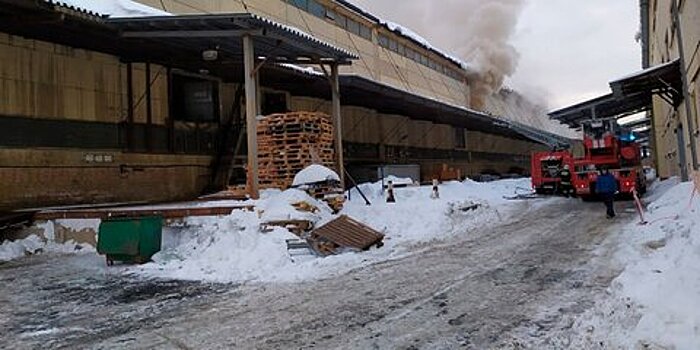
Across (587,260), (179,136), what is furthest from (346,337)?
(179,136)

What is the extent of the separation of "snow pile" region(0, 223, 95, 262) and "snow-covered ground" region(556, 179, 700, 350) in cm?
1027

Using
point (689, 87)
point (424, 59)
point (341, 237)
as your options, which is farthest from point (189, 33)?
point (424, 59)

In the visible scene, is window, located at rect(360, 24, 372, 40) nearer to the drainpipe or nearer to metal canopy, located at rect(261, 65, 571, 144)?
metal canopy, located at rect(261, 65, 571, 144)

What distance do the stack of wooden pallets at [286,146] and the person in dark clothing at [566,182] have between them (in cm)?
1172

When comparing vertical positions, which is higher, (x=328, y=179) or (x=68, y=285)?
(x=328, y=179)

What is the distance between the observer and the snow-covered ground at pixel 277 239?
938 cm

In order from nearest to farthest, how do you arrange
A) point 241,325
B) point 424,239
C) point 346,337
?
point 346,337, point 241,325, point 424,239

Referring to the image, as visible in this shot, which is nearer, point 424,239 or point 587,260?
point 587,260

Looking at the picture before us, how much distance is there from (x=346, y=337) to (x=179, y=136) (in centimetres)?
1426

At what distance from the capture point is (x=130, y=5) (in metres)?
15.1

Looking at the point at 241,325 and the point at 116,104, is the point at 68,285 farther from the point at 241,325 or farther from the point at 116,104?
the point at 116,104

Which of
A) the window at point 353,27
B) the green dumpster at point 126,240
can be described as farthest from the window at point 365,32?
the green dumpster at point 126,240

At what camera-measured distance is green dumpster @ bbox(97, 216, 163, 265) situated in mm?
10227

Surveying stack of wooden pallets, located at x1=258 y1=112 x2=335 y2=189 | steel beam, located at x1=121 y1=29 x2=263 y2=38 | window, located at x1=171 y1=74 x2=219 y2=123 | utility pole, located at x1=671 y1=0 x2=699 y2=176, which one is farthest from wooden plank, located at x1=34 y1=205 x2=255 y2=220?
utility pole, located at x1=671 y1=0 x2=699 y2=176
